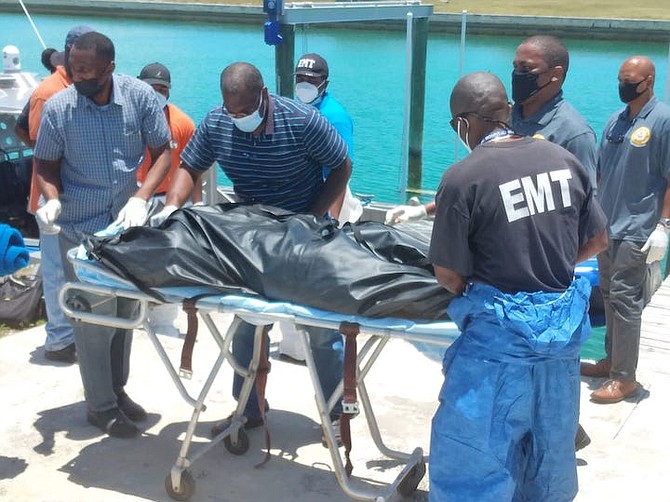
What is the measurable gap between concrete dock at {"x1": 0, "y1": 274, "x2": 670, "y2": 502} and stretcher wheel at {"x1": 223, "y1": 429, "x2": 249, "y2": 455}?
3 centimetres

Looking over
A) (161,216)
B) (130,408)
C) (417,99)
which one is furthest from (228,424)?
(417,99)

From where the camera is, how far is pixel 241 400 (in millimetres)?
3734

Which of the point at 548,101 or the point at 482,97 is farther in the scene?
the point at 548,101

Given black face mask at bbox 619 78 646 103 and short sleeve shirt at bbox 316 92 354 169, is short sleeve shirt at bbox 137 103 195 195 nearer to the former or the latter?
short sleeve shirt at bbox 316 92 354 169

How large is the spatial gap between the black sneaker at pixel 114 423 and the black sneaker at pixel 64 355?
801mm

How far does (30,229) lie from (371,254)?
4.81 metres

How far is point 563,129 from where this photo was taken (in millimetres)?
3658

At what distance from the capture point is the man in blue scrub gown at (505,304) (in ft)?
8.54

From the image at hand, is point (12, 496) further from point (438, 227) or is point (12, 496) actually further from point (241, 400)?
point (438, 227)

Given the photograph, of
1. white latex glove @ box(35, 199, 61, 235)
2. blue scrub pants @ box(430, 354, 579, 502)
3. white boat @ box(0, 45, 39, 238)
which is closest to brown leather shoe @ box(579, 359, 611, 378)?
blue scrub pants @ box(430, 354, 579, 502)

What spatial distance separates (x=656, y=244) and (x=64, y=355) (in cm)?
311

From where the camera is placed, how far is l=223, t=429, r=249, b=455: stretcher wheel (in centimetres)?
393

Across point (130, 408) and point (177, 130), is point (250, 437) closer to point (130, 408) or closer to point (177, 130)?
point (130, 408)

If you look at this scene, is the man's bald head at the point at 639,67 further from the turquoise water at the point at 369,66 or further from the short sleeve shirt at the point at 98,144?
the turquoise water at the point at 369,66
